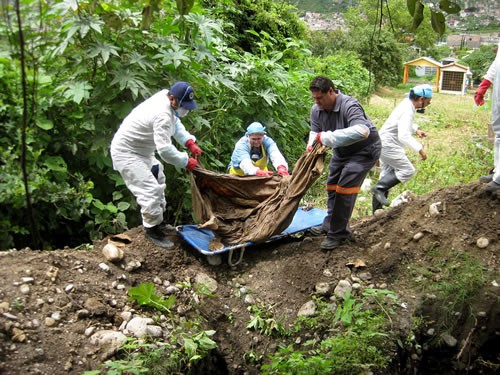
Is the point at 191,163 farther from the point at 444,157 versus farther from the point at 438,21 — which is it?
the point at 444,157

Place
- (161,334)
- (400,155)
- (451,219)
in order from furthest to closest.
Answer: (400,155) → (451,219) → (161,334)

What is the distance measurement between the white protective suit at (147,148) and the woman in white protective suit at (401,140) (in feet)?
8.11

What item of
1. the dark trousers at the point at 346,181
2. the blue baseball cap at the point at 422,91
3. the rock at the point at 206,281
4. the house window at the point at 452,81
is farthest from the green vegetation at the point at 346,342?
the house window at the point at 452,81

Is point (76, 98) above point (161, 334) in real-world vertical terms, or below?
above

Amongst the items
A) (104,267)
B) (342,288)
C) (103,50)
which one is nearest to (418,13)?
(342,288)

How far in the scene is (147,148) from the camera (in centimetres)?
437

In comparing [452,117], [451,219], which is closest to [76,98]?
[451,219]

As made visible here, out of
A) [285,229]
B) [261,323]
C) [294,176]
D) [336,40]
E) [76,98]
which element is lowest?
[336,40]

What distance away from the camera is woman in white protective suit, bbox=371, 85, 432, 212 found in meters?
5.43

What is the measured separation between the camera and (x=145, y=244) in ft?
14.7

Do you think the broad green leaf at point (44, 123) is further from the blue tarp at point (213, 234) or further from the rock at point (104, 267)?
the blue tarp at point (213, 234)

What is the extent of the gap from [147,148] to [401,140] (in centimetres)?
278

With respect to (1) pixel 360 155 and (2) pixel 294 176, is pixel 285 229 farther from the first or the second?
(1) pixel 360 155

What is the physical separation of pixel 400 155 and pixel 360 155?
1.30m
